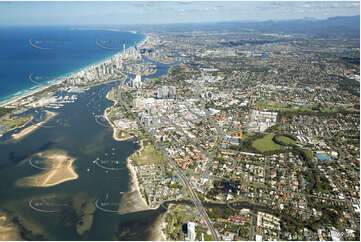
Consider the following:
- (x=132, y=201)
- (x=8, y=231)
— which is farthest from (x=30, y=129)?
(x=132, y=201)

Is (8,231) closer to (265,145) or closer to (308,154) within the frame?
(265,145)

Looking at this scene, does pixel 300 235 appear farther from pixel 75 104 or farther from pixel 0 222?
pixel 75 104

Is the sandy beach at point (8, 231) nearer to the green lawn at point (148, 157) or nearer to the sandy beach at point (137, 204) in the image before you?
the sandy beach at point (137, 204)

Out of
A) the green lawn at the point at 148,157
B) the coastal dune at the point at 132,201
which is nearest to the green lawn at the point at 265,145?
the green lawn at the point at 148,157

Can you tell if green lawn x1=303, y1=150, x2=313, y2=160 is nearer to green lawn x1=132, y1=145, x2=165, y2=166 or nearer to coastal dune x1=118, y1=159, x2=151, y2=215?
green lawn x1=132, y1=145, x2=165, y2=166

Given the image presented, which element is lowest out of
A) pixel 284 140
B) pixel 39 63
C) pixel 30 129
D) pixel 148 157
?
pixel 148 157
